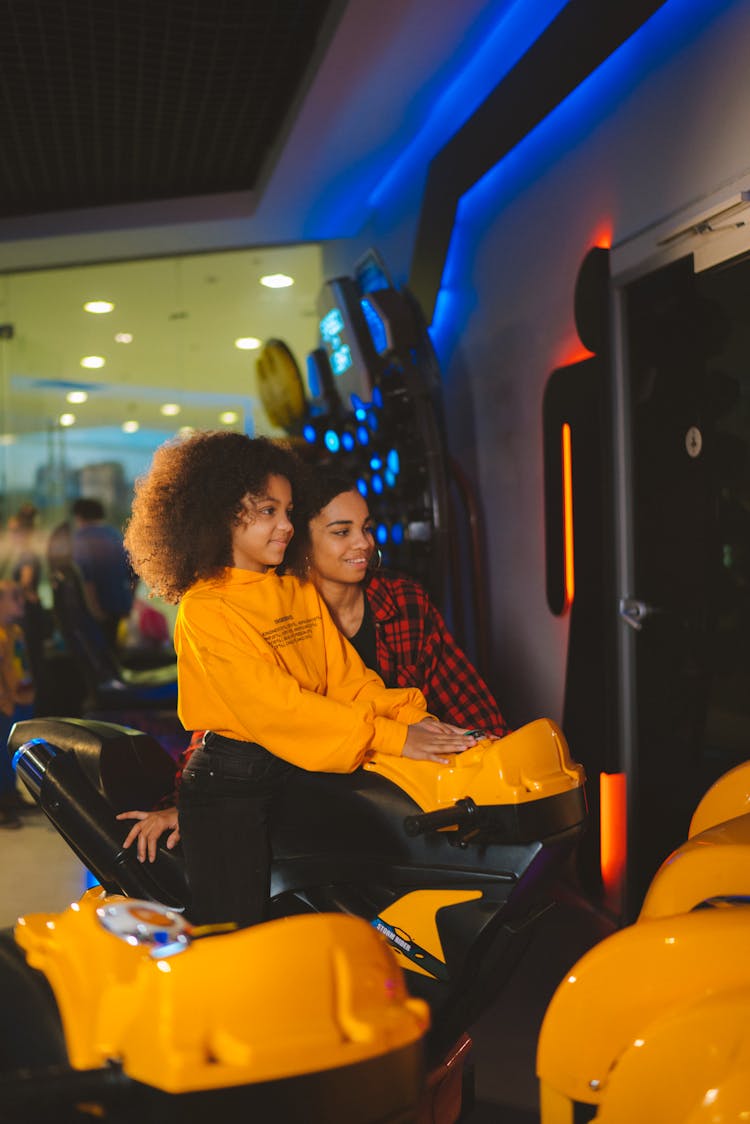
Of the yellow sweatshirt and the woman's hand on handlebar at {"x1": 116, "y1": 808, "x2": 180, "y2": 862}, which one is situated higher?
the yellow sweatshirt

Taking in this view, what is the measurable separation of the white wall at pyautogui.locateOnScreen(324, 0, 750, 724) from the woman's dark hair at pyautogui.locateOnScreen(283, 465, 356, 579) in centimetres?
→ 125

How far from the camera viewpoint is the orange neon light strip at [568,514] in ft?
11.8

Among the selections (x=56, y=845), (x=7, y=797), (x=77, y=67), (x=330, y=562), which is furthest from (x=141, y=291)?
(x=330, y=562)

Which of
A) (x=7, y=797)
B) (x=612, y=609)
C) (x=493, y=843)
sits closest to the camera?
A: (x=493, y=843)

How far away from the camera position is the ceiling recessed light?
649 centimetres

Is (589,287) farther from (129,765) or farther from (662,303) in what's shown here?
(129,765)

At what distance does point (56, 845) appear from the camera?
176 inches

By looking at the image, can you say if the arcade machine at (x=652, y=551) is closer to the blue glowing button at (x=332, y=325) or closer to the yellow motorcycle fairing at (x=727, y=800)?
the yellow motorcycle fairing at (x=727, y=800)

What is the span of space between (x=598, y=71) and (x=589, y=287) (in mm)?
662

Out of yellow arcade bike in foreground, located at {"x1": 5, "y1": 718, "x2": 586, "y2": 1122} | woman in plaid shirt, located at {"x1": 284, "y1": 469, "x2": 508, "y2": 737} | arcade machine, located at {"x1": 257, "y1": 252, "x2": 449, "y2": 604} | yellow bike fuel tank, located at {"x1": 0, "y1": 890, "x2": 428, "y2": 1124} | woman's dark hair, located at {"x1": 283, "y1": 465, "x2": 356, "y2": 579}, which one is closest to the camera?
yellow bike fuel tank, located at {"x1": 0, "y1": 890, "x2": 428, "y2": 1124}

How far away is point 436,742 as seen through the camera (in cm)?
175

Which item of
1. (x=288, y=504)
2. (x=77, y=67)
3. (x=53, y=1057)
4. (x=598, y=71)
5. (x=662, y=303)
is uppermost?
(x=77, y=67)

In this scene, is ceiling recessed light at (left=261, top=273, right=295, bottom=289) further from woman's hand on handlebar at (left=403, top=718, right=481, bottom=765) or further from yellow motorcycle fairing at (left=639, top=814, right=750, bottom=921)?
yellow motorcycle fairing at (left=639, top=814, right=750, bottom=921)

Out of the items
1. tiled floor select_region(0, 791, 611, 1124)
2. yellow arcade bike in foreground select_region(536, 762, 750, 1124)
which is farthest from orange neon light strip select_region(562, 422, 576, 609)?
yellow arcade bike in foreground select_region(536, 762, 750, 1124)
